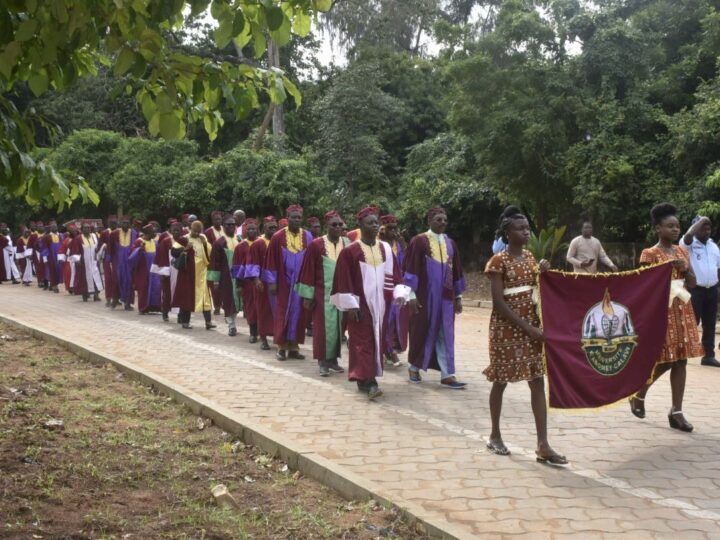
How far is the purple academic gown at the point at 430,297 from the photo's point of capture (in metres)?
8.80

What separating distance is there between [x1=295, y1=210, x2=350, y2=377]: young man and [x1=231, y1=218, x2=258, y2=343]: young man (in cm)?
230

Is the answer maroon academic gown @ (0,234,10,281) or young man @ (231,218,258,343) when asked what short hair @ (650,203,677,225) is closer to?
young man @ (231,218,258,343)

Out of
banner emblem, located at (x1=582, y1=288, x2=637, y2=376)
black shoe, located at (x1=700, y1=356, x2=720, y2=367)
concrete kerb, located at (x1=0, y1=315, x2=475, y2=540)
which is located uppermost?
banner emblem, located at (x1=582, y1=288, x2=637, y2=376)

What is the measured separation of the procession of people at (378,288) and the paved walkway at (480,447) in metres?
0.30

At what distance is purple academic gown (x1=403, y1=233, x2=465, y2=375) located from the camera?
880 centimetres

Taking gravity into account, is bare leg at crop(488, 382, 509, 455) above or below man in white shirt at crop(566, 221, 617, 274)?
below

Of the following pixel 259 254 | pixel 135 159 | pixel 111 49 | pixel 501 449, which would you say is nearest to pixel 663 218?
pixel 501 449

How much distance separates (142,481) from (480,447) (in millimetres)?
2588

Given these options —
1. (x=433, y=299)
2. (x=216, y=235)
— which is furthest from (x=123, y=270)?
(x=433, y=299)

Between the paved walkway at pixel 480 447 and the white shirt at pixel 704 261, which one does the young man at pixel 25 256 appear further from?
the white shirt at pixel 704 261

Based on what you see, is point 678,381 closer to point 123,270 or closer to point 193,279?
point 193,279

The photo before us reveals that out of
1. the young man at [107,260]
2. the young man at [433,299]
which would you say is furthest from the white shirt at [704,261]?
the young man at [107,260]

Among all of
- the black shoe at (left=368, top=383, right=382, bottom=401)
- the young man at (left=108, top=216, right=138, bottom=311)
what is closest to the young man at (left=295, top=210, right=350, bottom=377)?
the black shoe at (left=368, top=383, right=382, bottom=401)

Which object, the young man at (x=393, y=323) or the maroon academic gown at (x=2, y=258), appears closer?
the young man at (x=393, y=323)
